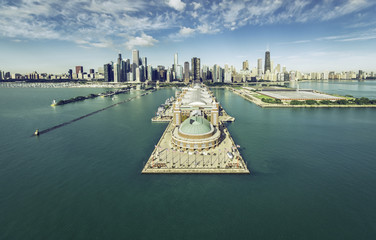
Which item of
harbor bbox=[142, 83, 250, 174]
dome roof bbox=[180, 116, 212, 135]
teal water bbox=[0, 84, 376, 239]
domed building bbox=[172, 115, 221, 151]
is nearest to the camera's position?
teal water bbox=[0, 84, 376, 239]

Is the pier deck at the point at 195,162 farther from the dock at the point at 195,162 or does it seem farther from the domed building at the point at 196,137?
the domed building at the point at 196,137

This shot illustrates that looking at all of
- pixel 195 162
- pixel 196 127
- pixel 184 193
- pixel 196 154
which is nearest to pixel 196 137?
pixel 196 127

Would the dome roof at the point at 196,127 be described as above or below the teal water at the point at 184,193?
Answer: above

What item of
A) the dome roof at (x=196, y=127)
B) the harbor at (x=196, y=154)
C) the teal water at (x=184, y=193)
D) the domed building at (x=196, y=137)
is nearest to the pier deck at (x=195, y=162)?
the harbor at (x=196, y=154)

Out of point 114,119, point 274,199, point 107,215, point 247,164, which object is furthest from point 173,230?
point 114,119

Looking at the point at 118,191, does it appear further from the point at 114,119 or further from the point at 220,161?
the point at 114,119

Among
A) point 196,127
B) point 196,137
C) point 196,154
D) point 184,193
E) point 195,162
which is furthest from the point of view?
point 196,127

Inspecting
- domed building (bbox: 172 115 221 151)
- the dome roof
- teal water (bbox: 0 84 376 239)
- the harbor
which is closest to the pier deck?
the harbor

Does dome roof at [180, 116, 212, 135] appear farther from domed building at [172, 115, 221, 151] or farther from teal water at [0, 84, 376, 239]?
teal water at [0, 84, 376, 239]

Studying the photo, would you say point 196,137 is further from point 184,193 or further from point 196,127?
point 184,193
